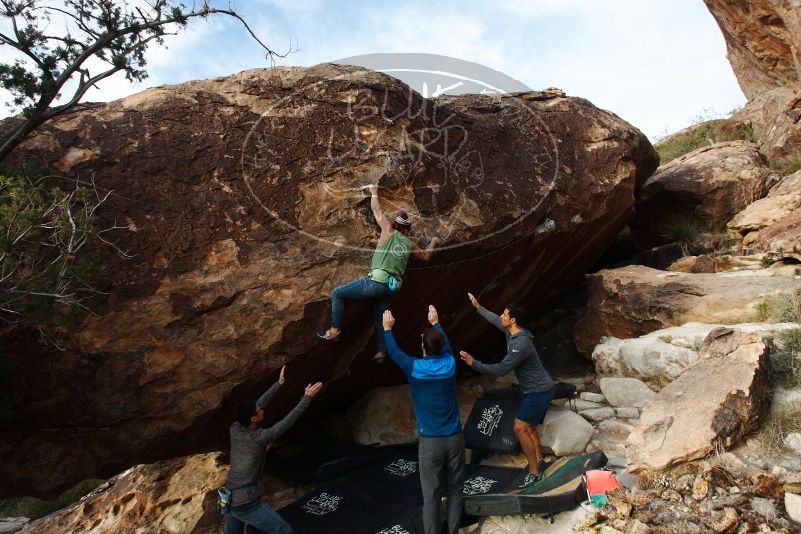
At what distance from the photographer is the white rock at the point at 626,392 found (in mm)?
5055

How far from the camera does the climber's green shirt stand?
13.5ft

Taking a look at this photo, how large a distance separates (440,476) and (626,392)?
2.59 metres

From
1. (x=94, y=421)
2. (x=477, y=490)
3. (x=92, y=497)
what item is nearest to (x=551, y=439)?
(x=477, y=490)

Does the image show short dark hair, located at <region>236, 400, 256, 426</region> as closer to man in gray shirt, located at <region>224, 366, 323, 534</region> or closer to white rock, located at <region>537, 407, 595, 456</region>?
man in gray shirt, located at <region>224, 366, 323, 534</region>

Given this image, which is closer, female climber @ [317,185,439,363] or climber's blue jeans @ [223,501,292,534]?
climber's blue jeans @ [223,501,292,534]

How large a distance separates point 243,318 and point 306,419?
7.55 ft

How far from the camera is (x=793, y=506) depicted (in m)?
3.01

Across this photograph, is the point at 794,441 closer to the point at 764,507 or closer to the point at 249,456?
the point at 764,507

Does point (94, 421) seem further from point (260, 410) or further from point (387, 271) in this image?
point (387, 271)

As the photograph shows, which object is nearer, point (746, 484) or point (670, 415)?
point (746, 484)

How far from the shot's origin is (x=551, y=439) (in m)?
4.54

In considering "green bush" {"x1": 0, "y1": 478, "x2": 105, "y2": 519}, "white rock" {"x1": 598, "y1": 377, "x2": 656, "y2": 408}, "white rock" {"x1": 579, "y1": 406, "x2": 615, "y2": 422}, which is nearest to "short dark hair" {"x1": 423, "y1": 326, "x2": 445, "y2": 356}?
"white rock" {"x1": 579, "y1": 406, "x2": 615, "y2": 422}

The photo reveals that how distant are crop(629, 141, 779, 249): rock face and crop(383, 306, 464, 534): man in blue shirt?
696 centimetres

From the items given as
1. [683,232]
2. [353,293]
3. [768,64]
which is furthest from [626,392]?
[768,64]
